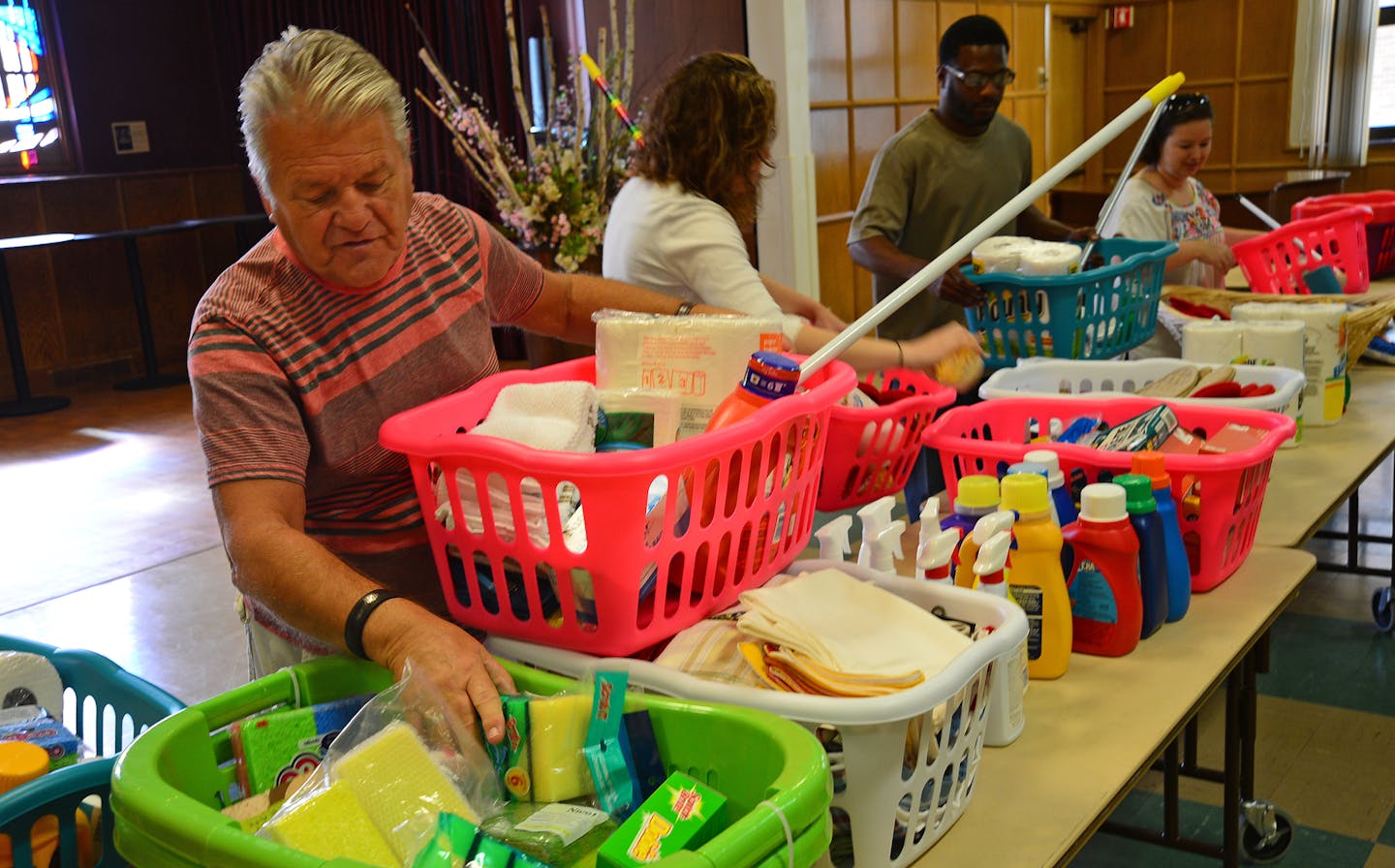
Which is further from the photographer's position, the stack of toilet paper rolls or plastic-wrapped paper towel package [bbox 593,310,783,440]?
the stack of toilet paper rolls

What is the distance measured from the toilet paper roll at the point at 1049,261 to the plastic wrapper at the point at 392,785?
5.36 feet

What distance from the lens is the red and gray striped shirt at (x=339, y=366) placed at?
121cm

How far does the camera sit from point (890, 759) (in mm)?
962

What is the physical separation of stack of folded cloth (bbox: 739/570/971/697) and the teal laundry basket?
1.83 feet

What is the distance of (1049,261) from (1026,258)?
1.8 inches

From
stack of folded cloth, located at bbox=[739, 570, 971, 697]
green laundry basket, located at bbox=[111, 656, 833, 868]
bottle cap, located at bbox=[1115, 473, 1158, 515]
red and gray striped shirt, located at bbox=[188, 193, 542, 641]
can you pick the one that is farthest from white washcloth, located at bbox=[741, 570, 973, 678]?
red and gray striped shirt, located at bbox=[188, 193, 542, 641]

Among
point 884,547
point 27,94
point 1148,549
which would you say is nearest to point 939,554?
point 884,547

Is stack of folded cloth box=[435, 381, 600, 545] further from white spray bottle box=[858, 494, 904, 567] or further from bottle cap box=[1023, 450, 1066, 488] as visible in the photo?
bottle cap box=[1023, 450, 1066, 488]

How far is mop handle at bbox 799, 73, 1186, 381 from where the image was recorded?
4.41 feet

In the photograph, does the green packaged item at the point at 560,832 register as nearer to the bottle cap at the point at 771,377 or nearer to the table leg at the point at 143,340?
the bottle cap at the point at 771,377

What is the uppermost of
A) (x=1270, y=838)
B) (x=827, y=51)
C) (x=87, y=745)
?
(x=827, y=51)

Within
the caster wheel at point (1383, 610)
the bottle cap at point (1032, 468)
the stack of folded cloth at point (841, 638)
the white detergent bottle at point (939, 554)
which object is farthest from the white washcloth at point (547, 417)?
the caster wheel at point (1383, 610)

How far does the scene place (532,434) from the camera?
1.20 meters

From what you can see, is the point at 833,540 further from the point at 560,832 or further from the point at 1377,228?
the point at 1377,228
